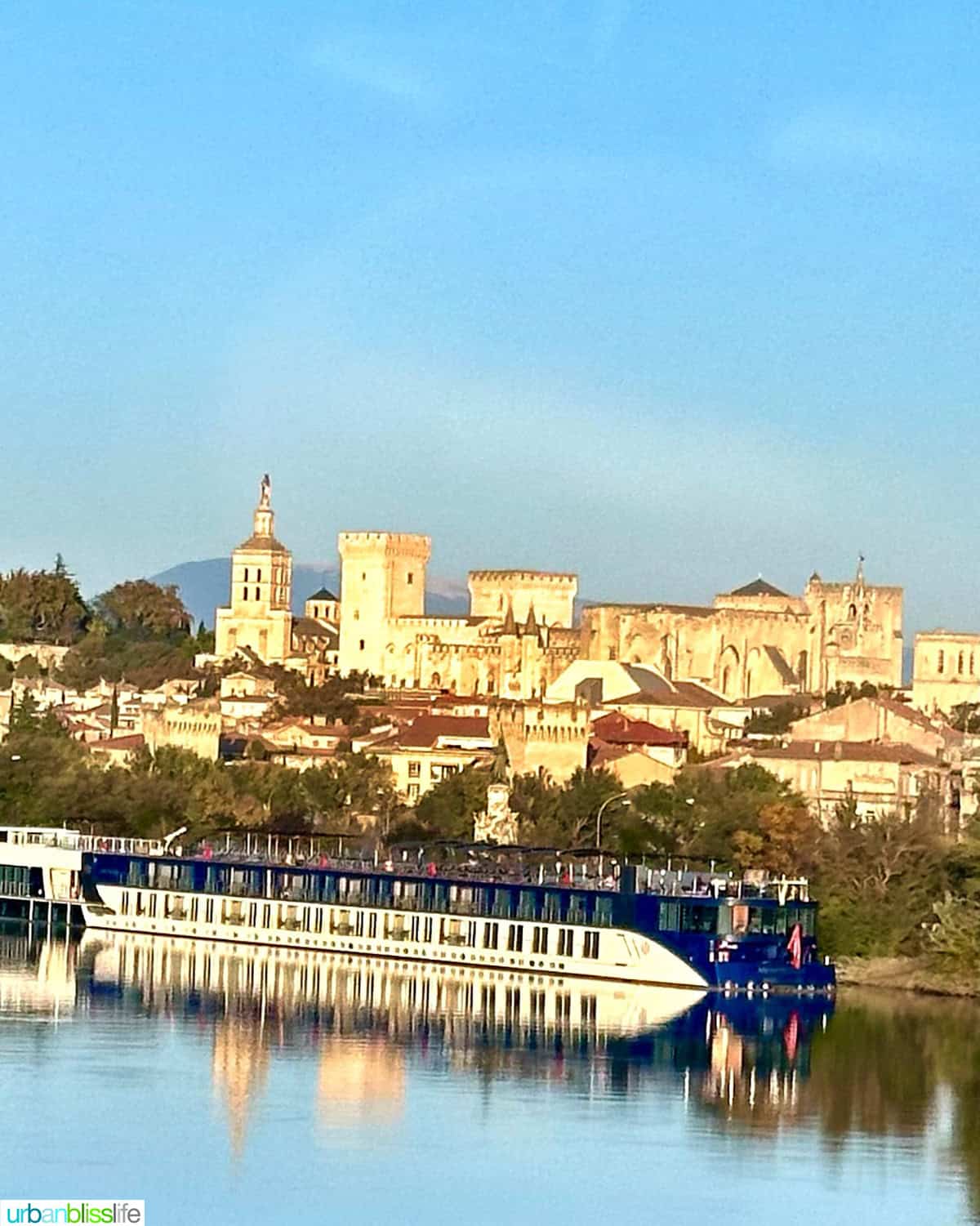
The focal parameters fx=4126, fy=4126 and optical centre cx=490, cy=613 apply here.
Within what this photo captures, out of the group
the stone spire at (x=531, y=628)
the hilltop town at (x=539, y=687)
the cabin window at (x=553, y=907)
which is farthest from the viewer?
the stone spire at (x=531, y=628)

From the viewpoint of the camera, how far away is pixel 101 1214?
3192cm

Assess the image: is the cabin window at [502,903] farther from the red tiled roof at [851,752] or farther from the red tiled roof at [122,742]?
the red tiled roof at [122,742]

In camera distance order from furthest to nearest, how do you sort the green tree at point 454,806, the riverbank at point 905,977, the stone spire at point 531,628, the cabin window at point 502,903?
the stone spire at point 531,628, the green tree at point 454,806, the cabin window at point 502,903, the riverbank at point 905,977

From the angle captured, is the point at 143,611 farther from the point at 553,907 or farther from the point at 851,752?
the point at 553,907

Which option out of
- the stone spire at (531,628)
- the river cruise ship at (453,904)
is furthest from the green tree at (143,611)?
the river cruise ship at (453,904)

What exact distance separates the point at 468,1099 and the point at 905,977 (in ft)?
49.7

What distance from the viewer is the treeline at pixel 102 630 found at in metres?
114

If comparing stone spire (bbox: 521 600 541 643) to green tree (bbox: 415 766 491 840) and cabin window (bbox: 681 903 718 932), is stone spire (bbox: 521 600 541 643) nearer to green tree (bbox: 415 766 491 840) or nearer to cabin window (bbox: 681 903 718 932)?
green tree (bbox: 415 766 491 840)

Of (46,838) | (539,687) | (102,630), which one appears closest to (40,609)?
(102,630)

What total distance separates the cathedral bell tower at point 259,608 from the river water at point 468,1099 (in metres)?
62.0

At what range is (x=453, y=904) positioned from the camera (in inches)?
2277

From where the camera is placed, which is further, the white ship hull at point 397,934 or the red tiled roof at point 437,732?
the red tiled roof at point 437,732

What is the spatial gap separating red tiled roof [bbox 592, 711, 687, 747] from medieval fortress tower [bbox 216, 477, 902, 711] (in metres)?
15.0

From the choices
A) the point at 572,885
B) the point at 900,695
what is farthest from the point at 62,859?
the point at 900,695
